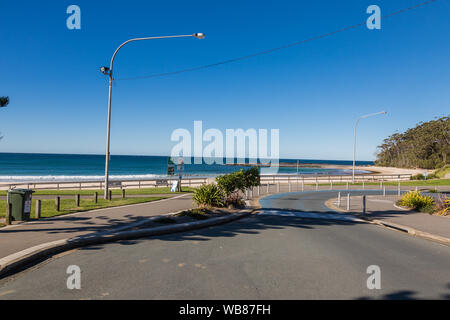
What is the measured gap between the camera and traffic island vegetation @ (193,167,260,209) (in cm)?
1279

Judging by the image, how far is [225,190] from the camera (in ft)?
43.9

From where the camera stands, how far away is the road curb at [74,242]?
534 centimetres

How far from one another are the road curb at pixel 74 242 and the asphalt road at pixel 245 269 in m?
0.33

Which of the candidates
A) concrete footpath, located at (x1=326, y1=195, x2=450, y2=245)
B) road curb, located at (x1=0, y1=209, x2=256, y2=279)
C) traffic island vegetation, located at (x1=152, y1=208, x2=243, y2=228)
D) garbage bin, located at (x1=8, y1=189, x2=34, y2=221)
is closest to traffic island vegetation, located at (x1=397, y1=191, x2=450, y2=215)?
concrete footpath, located at (x1=326, y1=195, x2=450, y2=245)

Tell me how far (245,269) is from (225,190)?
794 cm

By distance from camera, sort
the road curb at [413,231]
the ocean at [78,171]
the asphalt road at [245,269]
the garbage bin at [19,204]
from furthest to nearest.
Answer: the ocean at [78,171] < the garbage bin at [19,204] < the road curb at [413,231] < the asphalt road at [245,269]

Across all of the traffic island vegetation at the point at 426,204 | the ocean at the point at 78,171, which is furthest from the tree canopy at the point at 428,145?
the traffic island vegetation at the point at 426,204

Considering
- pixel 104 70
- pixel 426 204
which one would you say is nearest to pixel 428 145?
pixel 426 204

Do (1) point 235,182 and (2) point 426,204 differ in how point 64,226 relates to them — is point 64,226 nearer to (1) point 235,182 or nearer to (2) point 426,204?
(1) point 235,182

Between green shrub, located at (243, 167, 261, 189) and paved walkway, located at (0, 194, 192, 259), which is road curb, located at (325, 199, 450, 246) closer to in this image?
green shrub, located at (243, 167, 261, 189)

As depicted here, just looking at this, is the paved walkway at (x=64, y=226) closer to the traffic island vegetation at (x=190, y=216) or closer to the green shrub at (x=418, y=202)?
the traffic island vegetation at (x=190, y=216)
